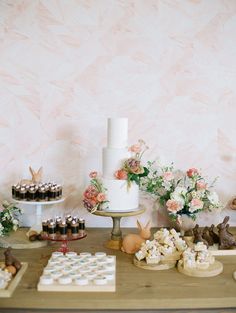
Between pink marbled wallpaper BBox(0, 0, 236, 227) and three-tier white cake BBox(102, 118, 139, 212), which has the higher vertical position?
pink marbled wallpaper BBox(0, 0, 236, 227)

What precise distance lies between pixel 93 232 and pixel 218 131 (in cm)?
72

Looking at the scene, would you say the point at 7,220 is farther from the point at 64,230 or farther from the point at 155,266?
the point at 155,266

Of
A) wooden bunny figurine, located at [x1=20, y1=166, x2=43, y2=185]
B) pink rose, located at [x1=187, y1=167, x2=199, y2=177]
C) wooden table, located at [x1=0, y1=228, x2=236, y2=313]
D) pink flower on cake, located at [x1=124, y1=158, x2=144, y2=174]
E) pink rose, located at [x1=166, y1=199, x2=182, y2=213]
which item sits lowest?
wooden table, located at [x1=0, y1=228, x2=236, y2=313]

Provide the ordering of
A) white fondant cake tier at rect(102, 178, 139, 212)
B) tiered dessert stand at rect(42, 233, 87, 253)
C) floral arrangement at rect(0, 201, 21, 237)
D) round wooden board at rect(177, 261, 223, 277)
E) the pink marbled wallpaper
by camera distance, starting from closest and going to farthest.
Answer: round wooden board at rect(177, 261, 223, 277) → tiered dessert stand at rect(42, 233, 87, 253) → white fondant cake tier at rect(102, 178, 139, 212) → floral arrangement at rect(0, 201, 21, 237) → the pink marbled wallpaper

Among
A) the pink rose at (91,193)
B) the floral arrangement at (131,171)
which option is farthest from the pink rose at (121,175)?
the pink rose at (91,193)

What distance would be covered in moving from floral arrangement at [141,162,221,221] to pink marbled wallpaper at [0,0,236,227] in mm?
113

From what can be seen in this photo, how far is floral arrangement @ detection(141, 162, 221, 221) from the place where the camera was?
1695mm

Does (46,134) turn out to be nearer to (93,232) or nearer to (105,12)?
(93,232)

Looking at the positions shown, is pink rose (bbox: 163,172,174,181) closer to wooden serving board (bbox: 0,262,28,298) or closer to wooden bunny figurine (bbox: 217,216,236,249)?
wooden bunny figurine (bbox: 217,216,236,249)

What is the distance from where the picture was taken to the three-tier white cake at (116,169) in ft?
5.24

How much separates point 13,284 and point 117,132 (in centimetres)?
68

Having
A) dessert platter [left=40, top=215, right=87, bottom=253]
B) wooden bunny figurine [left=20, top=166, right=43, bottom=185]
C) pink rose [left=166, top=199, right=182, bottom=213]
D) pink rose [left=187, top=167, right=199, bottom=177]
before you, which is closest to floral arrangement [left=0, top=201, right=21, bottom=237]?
wooden bunny figurine [left=20, top=166, right=43, bottom=185]

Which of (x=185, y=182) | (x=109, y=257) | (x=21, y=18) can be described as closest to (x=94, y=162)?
(x=185, y=182)

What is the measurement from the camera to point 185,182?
1878mm
